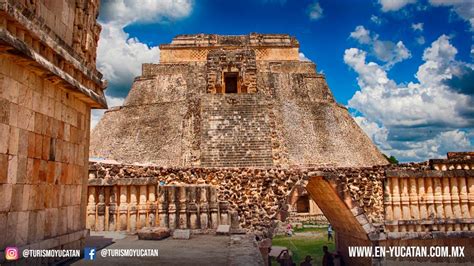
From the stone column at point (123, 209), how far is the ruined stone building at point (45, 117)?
1.96m

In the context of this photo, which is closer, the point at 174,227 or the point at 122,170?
the point at 174,227

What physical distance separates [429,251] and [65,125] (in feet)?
26.7

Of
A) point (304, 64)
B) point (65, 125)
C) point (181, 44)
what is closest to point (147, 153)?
point (181, 44)

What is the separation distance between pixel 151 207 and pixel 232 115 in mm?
12277

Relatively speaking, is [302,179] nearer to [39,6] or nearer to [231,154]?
[39,6]

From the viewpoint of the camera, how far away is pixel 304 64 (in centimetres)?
2761

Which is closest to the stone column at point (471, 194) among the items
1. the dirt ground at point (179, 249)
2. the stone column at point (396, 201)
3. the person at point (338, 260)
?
the stone column at point (396, 201)

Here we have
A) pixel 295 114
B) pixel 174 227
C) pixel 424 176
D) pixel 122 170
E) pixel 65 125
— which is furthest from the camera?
pixel 295 114

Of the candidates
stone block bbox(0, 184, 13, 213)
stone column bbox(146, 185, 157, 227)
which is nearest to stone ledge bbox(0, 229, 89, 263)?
stone block bbox(0, 184, 13, 213)

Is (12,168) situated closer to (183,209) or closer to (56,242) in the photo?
(56,242)

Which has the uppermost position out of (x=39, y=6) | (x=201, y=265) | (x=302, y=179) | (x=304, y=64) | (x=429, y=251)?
(x=304, y=64)

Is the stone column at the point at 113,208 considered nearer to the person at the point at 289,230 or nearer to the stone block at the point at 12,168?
the stone block at the point at 12,168

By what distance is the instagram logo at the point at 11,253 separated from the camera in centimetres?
311

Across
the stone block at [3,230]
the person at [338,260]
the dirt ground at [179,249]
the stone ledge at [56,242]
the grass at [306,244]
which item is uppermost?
the stone block at [3,230]
